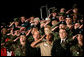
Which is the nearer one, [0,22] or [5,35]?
[5,35]

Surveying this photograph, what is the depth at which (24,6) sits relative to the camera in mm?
6789

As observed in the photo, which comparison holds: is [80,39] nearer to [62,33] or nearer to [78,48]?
[78,48]

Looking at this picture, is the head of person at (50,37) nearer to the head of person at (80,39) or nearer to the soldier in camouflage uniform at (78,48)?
the soldier in camouflage uniform at (78,48)

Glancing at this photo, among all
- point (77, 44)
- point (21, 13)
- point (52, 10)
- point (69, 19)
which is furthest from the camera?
point (21, 13)

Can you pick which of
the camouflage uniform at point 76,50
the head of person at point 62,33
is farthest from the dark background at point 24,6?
the camouflage uniform at point 76,50

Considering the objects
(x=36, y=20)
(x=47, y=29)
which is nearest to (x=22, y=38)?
(x=47, y=29)

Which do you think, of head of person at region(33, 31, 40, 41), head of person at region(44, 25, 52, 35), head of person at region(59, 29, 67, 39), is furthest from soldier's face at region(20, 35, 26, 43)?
head of person at region(59, 29, 67, 39)

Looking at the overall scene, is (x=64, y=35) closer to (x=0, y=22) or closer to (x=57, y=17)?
(x=57, y=17)

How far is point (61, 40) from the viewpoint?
16.9ft

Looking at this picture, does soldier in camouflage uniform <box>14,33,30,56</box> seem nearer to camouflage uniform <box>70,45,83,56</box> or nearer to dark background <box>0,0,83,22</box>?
camouflage uniform <box>70,45,83,56</box>

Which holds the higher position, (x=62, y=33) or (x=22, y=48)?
(x=62, y=33)

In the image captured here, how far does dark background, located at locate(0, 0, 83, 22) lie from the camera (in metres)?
6.39

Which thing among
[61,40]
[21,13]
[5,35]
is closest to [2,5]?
[21,13]

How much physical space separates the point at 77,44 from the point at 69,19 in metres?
0.78
